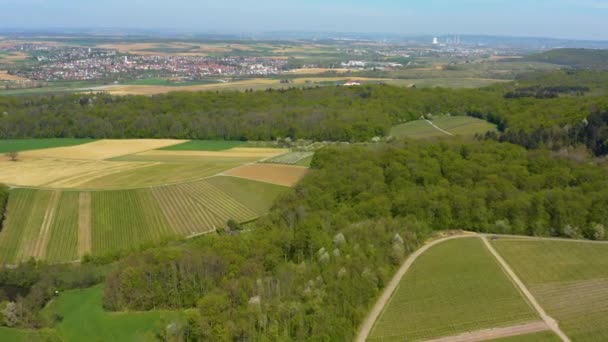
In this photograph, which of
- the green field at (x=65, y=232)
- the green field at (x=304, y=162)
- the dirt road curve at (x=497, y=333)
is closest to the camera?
the dirt road curve at (x=497, y=333)

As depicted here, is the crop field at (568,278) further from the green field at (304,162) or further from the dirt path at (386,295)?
the green field at (304,162)

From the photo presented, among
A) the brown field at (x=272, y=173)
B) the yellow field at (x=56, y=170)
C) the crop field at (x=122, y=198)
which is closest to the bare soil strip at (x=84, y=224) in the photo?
the crop field at (x=122, y=198)

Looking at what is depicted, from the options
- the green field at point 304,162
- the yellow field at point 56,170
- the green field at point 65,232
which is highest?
the green field at point 304,162

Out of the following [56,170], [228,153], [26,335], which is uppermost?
[56,170]

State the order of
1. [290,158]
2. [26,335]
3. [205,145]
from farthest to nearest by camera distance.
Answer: [205,145] → [290,158] → [26,335]

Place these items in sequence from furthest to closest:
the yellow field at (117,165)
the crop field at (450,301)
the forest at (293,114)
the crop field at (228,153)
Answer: the forest at (293,114)
the crop field at (228,153)
the yellow field at (117,165)
the crop field at (450,301)

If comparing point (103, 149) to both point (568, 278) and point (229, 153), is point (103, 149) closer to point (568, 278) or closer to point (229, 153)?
point (229, 153)

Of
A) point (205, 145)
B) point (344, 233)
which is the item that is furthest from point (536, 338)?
point (205, 145)

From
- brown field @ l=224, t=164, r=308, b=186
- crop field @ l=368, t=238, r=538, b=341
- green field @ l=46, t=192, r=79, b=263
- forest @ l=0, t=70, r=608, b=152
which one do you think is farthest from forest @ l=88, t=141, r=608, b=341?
forest @ l=0, t=70, r=608, b=152
